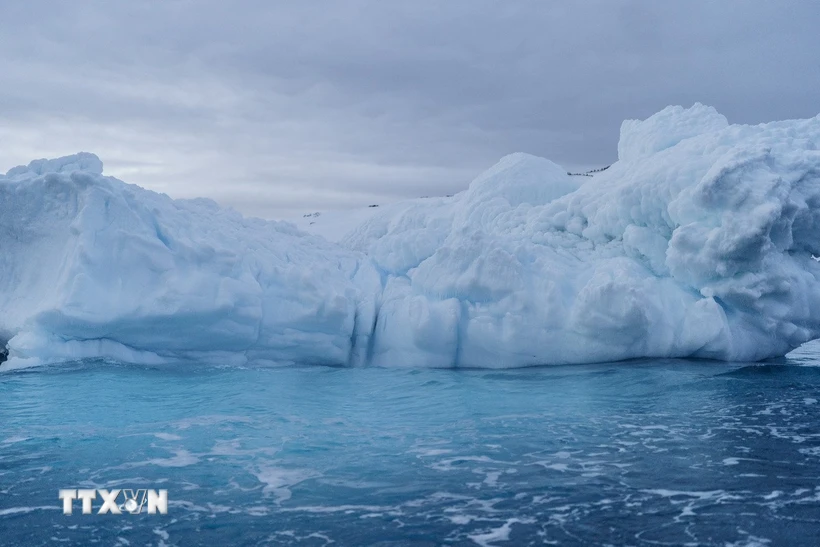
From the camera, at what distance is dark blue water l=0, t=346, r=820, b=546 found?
537 centimetres

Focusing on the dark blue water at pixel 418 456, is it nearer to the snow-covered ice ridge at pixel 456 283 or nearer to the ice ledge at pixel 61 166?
the snow-covered ice ridge at pixel 456 283

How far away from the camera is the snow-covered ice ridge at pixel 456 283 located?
1166cm

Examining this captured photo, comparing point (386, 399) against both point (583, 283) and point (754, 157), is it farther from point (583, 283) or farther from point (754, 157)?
point (754, 157)

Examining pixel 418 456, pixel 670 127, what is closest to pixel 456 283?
pixel 418 456

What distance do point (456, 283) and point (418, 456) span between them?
221 inches

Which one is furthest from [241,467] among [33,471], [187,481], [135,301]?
[135,301]

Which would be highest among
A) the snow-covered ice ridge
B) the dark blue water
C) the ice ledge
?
the ice ledge

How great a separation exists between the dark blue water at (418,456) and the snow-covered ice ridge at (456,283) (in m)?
0.83

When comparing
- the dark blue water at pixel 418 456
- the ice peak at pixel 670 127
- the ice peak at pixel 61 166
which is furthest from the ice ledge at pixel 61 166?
the ice peak at pixel 670 127

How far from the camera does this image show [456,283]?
12547mm

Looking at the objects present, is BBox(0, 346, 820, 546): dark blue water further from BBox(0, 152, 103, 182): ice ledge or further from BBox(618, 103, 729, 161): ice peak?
BBox(618, 103, 729, 161): ice peak

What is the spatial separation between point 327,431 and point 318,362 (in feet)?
15.9

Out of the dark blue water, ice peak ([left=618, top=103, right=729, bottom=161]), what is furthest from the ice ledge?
ice peak ([left=618, top=103, right=729, bottom=161])

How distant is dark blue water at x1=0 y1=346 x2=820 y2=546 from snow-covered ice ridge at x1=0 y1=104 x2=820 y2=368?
2.72 ft
